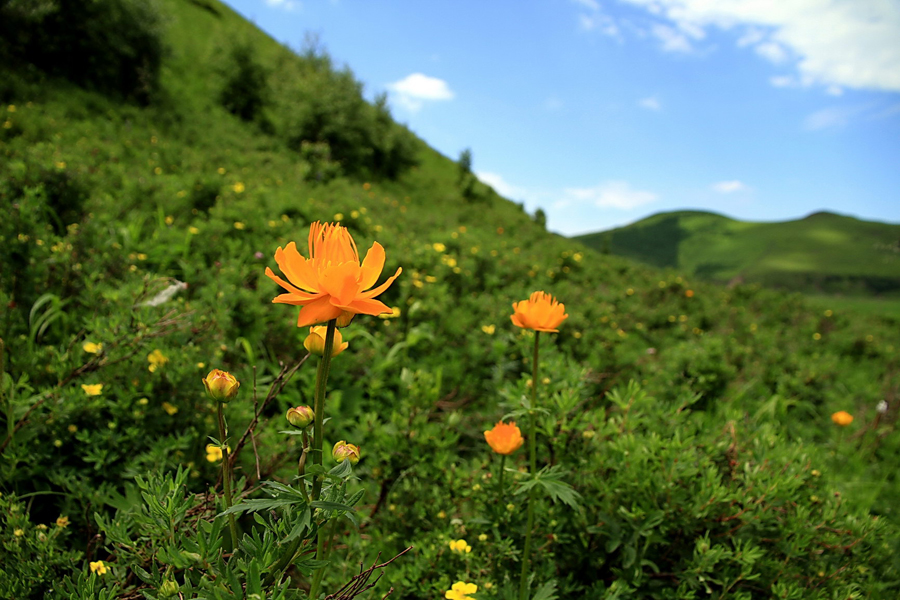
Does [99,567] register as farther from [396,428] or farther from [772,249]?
[772,249]

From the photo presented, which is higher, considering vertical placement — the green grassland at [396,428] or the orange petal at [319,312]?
the orange petal at [319,312]

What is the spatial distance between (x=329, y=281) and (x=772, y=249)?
167 ft

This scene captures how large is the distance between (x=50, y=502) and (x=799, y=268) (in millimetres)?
41932

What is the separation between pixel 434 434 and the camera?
67.2 inches

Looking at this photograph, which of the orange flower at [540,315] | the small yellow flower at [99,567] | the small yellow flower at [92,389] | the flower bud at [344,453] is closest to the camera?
the flower bud at [344,453]

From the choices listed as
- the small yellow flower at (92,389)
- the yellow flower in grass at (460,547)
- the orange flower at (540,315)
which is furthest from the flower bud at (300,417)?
the small yellow flower at (92,389)

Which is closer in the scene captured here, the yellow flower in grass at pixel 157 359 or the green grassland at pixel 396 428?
the green grassland at pixel 396 428

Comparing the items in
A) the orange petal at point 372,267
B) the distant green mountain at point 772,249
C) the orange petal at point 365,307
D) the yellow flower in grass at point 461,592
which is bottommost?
the yellow flower in grass at point 461,592

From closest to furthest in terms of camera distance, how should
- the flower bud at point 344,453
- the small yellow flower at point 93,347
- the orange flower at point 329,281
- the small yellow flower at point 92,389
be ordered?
the orange flower at point 329,281 → the flower bud at point 344,453 → the small yellow flower at point 92,389 → the small yellow flower at point 93,347

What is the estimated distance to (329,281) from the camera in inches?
25.1

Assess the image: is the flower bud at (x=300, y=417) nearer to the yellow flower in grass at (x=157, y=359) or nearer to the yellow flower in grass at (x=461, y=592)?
the yellow flower in grass at (x=461, y=592)

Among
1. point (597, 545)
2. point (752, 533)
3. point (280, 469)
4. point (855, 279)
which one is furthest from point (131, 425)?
point (855, 279)

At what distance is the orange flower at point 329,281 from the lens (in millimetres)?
637

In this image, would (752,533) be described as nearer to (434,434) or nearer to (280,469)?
(434,434)
